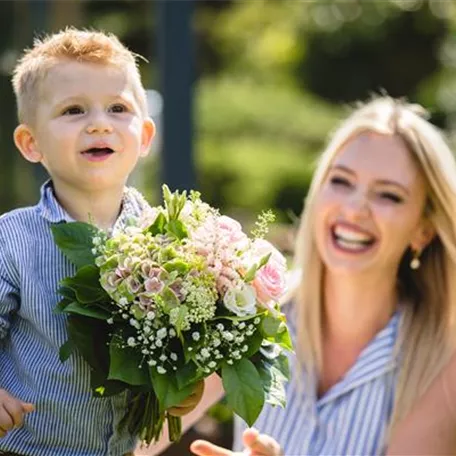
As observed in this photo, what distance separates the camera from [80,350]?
2.86 meters

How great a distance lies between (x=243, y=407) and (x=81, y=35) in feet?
2.86

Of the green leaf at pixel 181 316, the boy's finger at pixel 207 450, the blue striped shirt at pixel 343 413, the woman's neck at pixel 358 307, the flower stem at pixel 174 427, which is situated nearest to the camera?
the green leaf at pixel 181 316

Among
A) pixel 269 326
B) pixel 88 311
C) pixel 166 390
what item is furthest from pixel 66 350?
pixel 269 326

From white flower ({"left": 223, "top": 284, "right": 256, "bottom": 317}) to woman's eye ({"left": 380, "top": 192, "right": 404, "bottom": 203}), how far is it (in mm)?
1967

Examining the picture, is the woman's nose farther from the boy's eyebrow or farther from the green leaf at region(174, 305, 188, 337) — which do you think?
the green leaf at region(174, 305, 188, 337)

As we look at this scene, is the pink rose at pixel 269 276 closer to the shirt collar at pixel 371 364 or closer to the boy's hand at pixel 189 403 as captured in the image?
the boy's hand at pixel 189 403

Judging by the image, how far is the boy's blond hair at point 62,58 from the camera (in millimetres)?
2979

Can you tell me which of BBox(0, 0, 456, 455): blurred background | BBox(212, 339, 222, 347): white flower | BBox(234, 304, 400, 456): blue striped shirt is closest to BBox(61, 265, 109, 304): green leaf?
BBox(212, 339, 222, 347): white flower

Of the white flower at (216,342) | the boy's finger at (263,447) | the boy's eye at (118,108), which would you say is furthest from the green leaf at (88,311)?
the boy's finger at (263,447)

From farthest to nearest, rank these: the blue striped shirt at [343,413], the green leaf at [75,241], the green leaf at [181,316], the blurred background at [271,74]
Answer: the blurred background at [271,74] < the blue striped shirt at [343,413] < the green leaf at [75,241] < the green leaf at [181,316]

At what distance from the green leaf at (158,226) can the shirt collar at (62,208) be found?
12 cm

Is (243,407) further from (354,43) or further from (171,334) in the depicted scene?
(354,43)

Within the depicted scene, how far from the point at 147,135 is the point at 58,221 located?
32 cm

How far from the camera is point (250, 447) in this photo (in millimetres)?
3596
